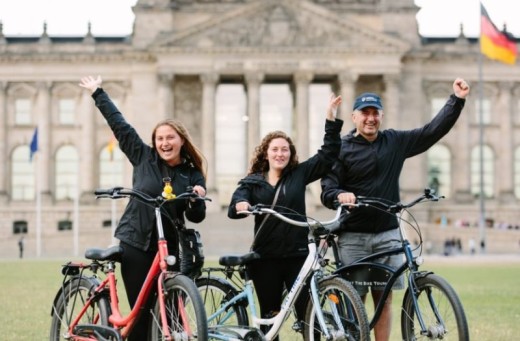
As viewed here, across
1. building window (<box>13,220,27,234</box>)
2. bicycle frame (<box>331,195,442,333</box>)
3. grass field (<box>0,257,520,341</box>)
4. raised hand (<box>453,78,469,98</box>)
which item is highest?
raised hand (<box>453,78,469,98</box>)

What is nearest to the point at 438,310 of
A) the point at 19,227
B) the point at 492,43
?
the point at 492,43

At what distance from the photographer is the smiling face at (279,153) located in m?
12.6

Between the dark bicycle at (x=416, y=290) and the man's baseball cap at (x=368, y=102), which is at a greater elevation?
the man's baseball cap at (x=368, y=102)

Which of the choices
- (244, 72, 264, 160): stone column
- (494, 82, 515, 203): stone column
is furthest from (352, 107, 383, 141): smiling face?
(494, 82, 515, 203): stone column

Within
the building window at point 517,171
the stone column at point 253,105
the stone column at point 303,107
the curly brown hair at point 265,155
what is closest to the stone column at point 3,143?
the stone column at point 253,105

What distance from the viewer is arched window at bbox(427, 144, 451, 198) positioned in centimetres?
8794

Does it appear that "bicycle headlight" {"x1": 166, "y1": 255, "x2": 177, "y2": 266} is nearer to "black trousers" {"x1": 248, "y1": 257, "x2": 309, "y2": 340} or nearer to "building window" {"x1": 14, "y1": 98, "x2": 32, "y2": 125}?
"black trousers" {"x1": 248, "y1": 257, "x2": 309, "y2": 340}

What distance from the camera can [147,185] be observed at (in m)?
12.0

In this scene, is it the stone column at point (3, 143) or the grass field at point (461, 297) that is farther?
the stone column at point (3, 143)

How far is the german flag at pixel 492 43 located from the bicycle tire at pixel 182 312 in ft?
182

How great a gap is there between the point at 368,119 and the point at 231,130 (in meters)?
75.8

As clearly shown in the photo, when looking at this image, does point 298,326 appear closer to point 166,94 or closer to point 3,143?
point 166,94

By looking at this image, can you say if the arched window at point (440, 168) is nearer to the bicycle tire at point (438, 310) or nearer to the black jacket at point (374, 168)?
the black jacket at point (374, 168)

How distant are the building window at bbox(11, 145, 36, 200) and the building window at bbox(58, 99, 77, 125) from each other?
377 cm
